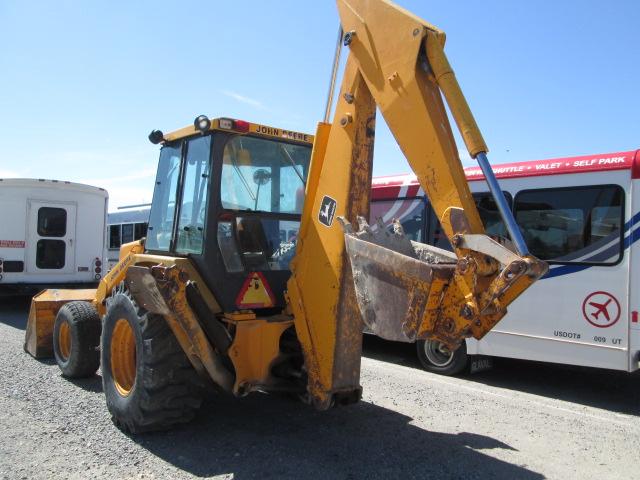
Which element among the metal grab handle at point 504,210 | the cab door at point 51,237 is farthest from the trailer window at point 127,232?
the metal grab handle at point 504,210

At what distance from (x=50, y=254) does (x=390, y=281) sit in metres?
10.3

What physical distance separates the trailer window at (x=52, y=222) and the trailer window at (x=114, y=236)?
5961 millimetres

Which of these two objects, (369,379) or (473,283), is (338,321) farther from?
(369,379)

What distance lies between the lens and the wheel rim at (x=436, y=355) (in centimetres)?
737

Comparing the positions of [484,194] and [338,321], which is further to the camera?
[484,194]

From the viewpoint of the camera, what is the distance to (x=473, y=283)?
2992mm

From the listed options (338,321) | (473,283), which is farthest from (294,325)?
(473,283)

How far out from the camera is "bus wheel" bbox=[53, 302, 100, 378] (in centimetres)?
590

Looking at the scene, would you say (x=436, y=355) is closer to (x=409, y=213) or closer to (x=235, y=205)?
(x=409, y=213)

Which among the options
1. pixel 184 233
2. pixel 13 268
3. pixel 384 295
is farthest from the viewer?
pixel 13 268

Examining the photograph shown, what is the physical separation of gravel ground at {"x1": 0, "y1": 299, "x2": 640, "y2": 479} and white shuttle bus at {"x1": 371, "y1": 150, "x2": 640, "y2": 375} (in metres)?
0.64

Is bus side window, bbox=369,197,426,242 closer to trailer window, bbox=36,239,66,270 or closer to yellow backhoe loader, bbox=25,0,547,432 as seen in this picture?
yellow backhoe loader, bbox=25,0,547,432

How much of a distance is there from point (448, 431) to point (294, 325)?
1.74 metres

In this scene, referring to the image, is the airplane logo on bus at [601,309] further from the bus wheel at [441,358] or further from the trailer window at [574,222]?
the bus wheel at [441,358]
